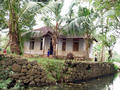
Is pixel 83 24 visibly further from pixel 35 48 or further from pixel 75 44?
pixel 35 48

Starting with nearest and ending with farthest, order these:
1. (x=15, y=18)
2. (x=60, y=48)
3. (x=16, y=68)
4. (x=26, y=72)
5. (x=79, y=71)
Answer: (x=16, y=68), (x=26, y=72), (x=15, y=18), (x=79, y=71), (x=60, y=48)

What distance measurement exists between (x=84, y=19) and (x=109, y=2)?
9.08 metres

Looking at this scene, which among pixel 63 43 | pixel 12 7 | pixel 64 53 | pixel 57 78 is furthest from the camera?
pixel 63 43

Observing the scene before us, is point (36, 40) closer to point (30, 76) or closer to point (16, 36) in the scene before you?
point (16, 36)

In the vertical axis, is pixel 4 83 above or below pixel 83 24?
below

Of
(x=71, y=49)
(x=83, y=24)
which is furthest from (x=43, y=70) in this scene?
(x=71, y=49)

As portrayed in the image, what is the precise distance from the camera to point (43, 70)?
29.2ft

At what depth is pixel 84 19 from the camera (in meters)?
14.1

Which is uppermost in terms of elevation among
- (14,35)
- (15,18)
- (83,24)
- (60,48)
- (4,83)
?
(83,24)

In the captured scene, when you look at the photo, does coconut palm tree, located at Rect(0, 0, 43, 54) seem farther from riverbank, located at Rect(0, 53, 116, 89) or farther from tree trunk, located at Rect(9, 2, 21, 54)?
riverbank, located at Rect(0, 53, 116, 89)

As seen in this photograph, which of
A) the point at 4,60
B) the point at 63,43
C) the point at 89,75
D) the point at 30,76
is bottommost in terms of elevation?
the point at 89,75

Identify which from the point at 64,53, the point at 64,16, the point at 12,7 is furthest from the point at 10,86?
the point at 64,53

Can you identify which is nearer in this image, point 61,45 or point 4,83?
point 4,83

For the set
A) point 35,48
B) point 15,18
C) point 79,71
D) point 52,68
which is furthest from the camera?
point 35,48
